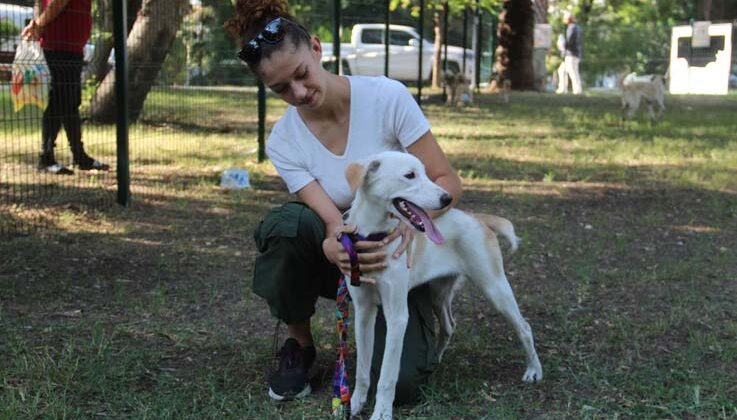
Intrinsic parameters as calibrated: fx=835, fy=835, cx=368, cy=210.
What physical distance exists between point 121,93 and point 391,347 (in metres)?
3.85

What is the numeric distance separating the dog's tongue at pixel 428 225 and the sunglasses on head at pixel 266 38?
676 mm

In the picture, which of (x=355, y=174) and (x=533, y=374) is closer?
(x=355, y=174)

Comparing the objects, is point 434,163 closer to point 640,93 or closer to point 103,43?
point 103,43

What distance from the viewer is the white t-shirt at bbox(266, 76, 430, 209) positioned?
2.86 meters

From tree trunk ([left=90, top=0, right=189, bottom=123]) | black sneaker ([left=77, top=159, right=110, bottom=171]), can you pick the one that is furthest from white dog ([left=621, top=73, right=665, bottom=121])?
black sneaker ([left=77, top=159, right=110, bottom=171])

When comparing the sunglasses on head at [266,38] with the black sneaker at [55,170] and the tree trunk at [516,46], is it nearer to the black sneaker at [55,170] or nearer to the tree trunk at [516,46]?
the black sneaker at [55,170]

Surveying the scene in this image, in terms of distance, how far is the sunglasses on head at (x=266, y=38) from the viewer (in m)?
2.62

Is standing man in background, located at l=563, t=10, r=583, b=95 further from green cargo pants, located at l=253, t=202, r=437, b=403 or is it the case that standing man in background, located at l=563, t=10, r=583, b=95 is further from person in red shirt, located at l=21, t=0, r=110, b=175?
green cargo pants, located at l=253, t=202, r=437, b=403

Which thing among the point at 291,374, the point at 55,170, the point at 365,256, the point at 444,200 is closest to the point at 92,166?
the point at 55,170

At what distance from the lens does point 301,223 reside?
285cm

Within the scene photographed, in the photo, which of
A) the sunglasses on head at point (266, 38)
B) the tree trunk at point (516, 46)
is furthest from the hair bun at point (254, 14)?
the tree trunk at point (516, 46)

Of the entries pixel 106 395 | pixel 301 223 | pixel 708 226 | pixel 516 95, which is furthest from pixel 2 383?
pixel 516 95

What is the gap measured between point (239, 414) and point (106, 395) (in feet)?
1.56

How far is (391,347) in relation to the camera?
2635 mm
